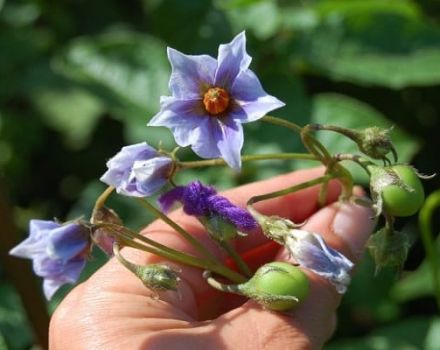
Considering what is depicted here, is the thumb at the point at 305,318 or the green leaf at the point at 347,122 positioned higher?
the thumb at the point at 305,318

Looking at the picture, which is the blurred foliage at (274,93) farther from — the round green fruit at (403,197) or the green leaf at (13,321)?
the round green fruit at (403,197)

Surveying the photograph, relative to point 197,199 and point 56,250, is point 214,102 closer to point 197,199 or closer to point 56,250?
point 197,199

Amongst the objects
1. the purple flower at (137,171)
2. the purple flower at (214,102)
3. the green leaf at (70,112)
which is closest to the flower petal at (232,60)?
the purple flower at (214,102)

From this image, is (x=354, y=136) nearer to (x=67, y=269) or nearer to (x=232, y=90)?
(x=232, y=90)

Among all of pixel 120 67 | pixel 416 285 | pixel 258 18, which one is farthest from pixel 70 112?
pixel 416 285

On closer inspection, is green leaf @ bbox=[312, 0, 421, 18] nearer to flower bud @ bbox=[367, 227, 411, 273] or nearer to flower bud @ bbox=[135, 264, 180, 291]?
flower bud @ bbox=[367, 227, 411, 273]

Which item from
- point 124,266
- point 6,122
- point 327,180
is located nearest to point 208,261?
point 124,266
